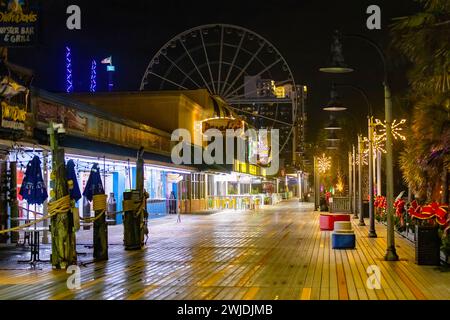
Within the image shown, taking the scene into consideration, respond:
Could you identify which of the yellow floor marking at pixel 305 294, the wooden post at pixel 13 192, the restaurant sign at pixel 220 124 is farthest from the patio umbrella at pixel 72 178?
the restaurant sign at pixel 220 124

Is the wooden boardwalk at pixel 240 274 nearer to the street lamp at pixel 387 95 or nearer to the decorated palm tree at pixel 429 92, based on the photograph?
the street lamp at pixel 387 95

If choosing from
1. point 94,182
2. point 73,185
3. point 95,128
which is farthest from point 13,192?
point 95,128

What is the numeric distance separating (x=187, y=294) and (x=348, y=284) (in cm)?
271

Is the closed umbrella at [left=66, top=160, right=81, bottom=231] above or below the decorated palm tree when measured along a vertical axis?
below

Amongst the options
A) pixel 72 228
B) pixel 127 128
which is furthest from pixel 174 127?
pixel 72 228

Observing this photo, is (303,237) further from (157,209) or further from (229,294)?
(157,209)

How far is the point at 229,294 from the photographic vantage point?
10.3 metres

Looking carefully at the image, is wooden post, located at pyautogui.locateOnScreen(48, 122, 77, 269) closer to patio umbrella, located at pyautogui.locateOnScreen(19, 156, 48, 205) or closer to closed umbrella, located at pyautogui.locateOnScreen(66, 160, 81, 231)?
closed umbrella, located at pyautogui.locateOnScreen(66, 160, 81, 231)

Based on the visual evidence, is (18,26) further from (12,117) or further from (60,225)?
(60,225)

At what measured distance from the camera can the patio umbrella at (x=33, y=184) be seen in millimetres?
16719

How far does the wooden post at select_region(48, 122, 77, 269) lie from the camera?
13422 millimetres

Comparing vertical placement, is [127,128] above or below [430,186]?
above

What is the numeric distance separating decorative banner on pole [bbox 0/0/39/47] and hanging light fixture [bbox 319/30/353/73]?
5807 millimetres

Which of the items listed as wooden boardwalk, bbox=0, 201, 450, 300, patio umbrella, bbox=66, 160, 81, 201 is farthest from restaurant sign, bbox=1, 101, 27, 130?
wooden boardwalk, bbox=0, 201, 450, 300
